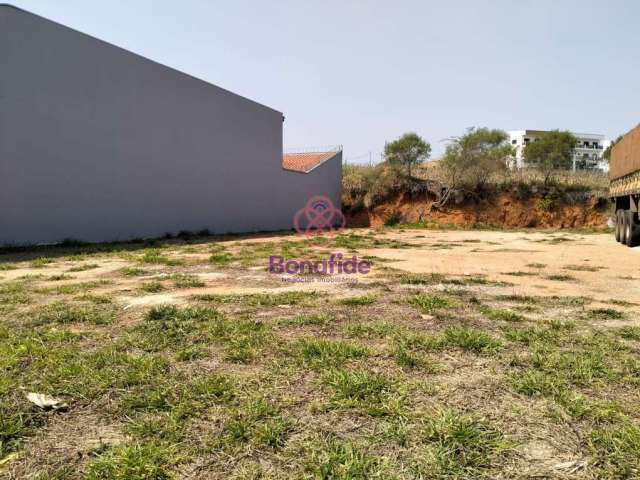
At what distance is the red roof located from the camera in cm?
2163

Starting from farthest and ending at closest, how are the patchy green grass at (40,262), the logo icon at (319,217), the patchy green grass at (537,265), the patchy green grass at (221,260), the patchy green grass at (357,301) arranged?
the logo icon at (319,217) → the patchy green grass at (221,260) → the patchy green grass at (537,265) → the patchy green grass at (40,262) → the patchy green grass at (357,301)

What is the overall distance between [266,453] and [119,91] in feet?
39.9

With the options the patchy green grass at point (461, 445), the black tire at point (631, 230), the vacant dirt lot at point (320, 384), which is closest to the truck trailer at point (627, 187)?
the black tire at point (631, 230)

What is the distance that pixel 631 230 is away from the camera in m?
10.1

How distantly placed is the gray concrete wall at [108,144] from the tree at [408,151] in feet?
32.0

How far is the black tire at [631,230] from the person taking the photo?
1001 cm

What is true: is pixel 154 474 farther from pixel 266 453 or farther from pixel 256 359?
pixel 256 359

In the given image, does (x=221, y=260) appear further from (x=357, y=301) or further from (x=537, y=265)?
(x=537, y=265)

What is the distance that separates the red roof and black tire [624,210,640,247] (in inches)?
545

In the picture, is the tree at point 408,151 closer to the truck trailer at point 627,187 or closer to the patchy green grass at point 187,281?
the truck trailer at point 627,187

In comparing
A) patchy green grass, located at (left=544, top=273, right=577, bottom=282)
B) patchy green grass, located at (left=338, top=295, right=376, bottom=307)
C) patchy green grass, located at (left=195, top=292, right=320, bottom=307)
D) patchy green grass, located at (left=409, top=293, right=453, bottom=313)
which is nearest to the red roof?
patchy green grass, located at (left=544, top=273, right=577, bottom=282)

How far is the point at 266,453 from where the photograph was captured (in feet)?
5.23

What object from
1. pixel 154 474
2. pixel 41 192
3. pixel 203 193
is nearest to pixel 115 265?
pixel 41 192

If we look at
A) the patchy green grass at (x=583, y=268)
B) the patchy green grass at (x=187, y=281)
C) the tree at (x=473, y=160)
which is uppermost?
the tree at (x=473, y=160)
